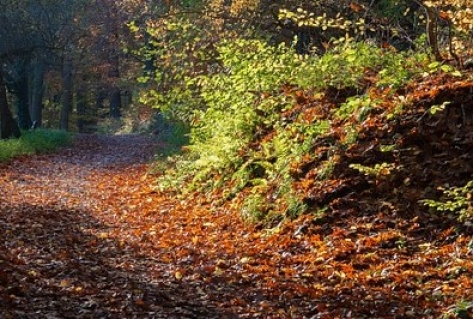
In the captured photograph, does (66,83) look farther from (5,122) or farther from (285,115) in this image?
(285,115)

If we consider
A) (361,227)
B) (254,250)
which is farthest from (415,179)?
(254,250)

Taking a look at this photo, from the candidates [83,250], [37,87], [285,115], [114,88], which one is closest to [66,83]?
[37,87]

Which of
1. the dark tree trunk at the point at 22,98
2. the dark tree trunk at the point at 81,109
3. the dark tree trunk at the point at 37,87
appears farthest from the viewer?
the dark tree trunk at the point at 81,109

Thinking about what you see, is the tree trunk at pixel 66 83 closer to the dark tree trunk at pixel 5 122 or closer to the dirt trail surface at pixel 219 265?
the dark tree trunk at pixel 5 122

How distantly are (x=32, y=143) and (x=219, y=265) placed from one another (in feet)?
50.9

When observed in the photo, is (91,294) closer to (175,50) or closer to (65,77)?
(175,50)

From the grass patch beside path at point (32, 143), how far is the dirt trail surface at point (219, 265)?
25.4 feet

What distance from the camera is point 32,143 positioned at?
21.2m

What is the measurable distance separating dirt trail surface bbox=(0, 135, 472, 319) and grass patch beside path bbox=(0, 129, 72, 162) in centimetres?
774

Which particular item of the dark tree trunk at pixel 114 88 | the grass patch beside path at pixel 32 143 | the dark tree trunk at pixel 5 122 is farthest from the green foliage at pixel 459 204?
the dark tree trunk at pixel 114 88

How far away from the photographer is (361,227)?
756 centimetres

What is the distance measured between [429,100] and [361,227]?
7.93ft

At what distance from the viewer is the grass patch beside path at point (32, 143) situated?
60.0ft

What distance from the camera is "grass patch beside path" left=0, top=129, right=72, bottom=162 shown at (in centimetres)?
1829
